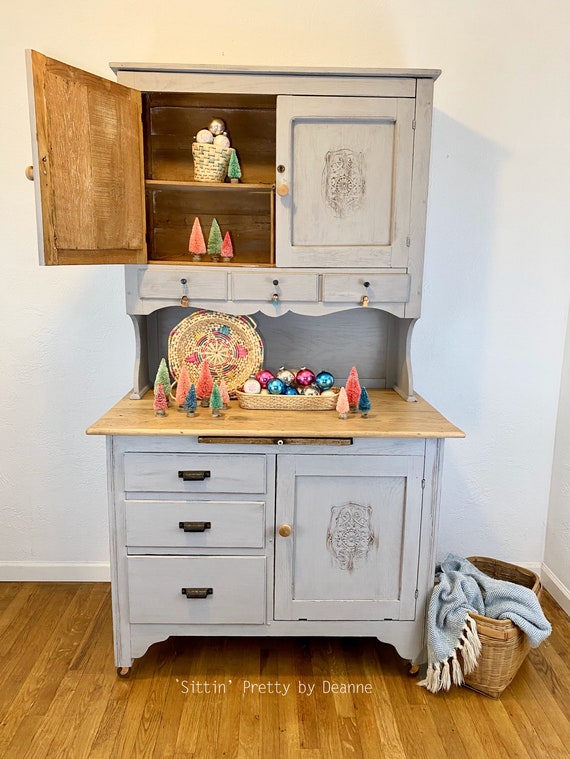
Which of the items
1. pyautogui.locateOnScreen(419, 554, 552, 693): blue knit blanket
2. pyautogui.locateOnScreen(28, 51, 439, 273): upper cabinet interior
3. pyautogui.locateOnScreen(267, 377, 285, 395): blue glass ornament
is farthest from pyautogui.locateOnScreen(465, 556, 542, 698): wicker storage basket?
pyautogui.locateOnScreen(28, 51, 439, 273): upper cabinet interior

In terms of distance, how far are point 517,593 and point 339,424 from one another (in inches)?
31.6

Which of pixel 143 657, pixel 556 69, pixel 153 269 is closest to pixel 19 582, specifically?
pixel 143 657

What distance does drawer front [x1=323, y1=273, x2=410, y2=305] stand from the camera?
1941mm

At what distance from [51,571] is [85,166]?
165 centimetres

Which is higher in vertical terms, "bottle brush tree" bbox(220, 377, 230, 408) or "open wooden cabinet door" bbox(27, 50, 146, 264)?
"open wooden cabinet door" bbox(27, 50, 146, 264)

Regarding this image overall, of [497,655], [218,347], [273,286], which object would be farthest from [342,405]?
[497,655]

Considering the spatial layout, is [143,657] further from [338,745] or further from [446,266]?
[446,266]

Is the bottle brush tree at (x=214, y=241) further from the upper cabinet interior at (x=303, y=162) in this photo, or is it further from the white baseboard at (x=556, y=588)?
the white baseboard at (x=556, y=588)

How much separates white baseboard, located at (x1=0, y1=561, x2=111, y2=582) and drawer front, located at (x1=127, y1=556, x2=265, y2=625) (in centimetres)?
Answer: 67

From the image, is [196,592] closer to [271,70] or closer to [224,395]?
[224,395]

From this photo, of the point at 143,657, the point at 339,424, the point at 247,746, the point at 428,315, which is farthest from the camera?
the point at 428,315

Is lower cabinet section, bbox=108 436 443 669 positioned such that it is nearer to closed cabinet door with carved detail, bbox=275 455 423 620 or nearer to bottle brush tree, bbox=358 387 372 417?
closed cabinet door with carved detail, bbox=275 455 423 620

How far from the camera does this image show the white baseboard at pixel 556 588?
7.57ft

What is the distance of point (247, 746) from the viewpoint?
1.64m
